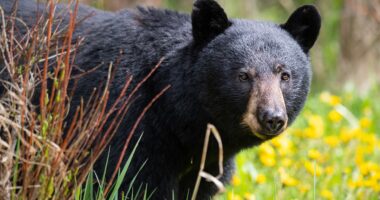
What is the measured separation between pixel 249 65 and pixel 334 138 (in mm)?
3032

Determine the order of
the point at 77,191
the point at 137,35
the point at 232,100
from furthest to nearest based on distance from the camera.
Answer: the point at 137,35 < the point at 232,100 < the point at 77,191

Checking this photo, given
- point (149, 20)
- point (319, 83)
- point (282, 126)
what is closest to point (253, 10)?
point (319, 83)

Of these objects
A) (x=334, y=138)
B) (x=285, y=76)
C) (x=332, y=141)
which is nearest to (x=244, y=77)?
(x=285, y=76)

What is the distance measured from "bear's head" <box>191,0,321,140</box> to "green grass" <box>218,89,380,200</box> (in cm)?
100

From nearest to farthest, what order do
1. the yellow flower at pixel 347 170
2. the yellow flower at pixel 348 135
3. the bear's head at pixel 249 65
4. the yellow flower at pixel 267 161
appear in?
1. the bear's head at pixel 249 65
2. the yellow flower at pixel 347 170
3. the yellow flower at pixel 267 161
4. the yellow flower at pixel 348 135

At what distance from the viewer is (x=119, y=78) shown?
496cm

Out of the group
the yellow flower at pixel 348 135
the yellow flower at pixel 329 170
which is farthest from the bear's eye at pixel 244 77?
the yellow flower at pixel 348 135

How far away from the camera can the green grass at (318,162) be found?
6191 millimetres

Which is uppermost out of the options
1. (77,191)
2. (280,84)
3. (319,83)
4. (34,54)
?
(34,54)

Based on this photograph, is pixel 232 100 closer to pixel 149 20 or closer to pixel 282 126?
pixel 282 126

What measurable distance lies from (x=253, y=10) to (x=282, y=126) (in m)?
8.13

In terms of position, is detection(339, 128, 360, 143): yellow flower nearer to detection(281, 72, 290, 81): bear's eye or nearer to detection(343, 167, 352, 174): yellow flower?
detection(343, 167, 352, 174): yellow flower

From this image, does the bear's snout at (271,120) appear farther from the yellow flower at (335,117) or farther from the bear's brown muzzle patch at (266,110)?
the yellow flower at (335,117)

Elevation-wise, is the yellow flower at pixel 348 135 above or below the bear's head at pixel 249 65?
below
